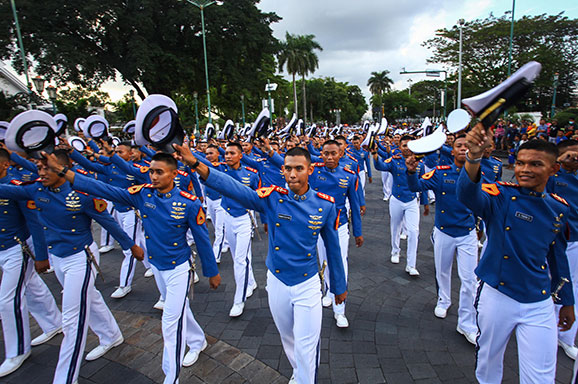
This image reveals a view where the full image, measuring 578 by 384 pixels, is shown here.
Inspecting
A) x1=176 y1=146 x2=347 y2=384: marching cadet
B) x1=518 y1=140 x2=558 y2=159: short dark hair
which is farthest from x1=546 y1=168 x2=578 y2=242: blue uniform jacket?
x1=176 y1=146 x2=347 y2=384: marching cadet

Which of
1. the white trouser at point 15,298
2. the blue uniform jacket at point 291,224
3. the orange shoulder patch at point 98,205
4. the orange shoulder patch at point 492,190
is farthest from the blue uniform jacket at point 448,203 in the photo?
the white trouser at point 15,298

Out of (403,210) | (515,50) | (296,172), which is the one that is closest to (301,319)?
(296,172)

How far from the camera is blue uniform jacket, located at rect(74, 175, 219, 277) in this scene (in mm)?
3551

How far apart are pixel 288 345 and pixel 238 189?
65.9 inches

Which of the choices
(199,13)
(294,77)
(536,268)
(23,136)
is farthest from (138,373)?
(294,77)

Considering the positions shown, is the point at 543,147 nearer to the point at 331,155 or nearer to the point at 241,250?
the point at 331,155

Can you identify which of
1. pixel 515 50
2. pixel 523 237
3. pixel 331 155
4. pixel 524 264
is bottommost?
pixel 524 264

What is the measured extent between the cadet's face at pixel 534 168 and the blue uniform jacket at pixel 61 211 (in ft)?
14.4

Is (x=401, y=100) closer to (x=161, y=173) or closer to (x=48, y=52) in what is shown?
(x=48, y=52)

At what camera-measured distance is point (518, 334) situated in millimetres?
2709

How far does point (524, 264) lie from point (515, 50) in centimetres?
4278

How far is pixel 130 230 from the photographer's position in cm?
646

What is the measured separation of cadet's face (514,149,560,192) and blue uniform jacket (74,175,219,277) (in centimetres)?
314

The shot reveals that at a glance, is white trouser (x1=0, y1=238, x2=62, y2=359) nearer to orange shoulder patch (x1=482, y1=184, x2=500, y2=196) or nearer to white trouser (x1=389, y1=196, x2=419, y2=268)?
orange shoulder patch (x1=482, y1=184, x2=500, y2=196)
